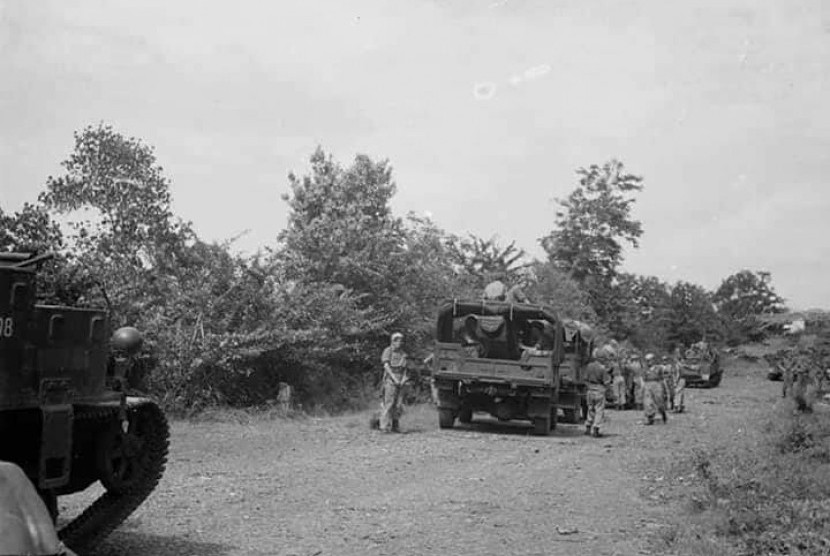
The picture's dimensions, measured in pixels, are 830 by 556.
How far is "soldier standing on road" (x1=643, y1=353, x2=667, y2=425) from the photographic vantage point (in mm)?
18797

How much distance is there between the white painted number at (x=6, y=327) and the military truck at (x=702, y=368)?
3146 centimetres

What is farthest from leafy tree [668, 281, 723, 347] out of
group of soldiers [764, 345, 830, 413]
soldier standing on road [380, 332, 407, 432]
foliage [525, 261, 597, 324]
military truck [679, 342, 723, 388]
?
soldier standing on road [380, 332, 407, 432]

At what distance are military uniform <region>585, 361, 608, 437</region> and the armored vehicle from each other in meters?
9.68

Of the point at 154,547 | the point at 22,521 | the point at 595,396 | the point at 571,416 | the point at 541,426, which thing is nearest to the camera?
the point at 22,521

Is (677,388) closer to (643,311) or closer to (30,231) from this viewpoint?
(30,231)

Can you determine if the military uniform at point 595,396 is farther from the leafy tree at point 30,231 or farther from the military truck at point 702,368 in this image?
Result: the military truck at point 702,368

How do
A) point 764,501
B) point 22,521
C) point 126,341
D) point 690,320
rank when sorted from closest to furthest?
point 22,521 < point 126,341 < point 764,501 < point 690,320

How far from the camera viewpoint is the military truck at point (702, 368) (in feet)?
118

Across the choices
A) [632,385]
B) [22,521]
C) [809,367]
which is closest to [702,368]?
[809,367]

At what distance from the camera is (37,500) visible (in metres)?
3.34

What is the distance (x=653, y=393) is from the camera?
19.0 metres

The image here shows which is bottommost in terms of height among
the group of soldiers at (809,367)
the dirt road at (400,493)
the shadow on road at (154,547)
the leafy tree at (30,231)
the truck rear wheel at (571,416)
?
the shadow on road at (154,547)

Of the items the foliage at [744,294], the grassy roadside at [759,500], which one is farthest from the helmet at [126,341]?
the foliage at [744,294]

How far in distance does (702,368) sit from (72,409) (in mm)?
31873
